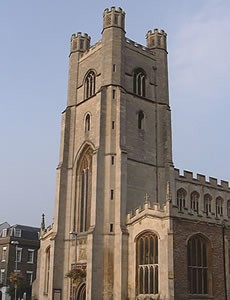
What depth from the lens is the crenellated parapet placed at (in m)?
51.0

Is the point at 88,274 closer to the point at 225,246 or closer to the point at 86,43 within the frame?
the point at 225,246

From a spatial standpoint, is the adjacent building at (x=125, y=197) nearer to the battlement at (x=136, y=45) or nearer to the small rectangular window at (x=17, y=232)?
the battlement at (x=136, y=45)

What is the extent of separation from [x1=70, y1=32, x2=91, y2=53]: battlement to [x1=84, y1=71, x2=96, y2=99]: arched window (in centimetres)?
509

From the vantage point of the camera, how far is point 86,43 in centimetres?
5619

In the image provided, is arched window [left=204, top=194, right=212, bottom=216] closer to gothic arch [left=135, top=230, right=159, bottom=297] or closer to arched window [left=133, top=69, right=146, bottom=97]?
arched window [left=133, top=69, right=146, bottom=97]

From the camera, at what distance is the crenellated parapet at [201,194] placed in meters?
51.0

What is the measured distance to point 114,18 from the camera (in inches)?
1998

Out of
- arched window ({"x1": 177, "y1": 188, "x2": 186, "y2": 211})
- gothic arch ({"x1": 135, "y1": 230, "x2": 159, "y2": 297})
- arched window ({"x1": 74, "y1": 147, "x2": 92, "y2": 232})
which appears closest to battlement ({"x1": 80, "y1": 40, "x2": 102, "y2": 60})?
arched window ({"x1": 74, "y1": 147, "x2": 92, "y2": 232})

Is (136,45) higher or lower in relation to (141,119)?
higher

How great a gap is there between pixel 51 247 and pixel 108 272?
24.8ft

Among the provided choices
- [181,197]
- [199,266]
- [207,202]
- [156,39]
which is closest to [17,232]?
[181,197]

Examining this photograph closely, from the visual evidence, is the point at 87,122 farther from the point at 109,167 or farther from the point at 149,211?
the point at 149,211

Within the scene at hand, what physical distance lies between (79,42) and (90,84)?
7295 mm

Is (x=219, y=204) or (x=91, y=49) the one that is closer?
(x=91, y=49)
